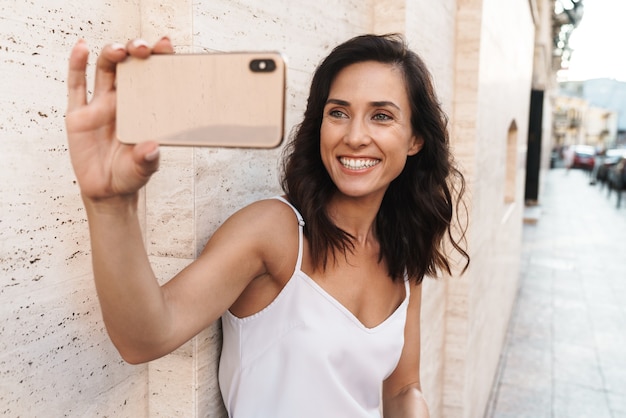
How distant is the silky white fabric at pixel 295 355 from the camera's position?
1.55m

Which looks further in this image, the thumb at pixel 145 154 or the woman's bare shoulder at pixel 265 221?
the woman's bare shoulder at pixel 265 221

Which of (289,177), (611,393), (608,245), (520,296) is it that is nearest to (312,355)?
(289,177)

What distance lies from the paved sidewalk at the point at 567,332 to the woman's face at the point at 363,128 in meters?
4.46

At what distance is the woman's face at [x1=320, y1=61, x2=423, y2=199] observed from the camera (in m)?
1.65

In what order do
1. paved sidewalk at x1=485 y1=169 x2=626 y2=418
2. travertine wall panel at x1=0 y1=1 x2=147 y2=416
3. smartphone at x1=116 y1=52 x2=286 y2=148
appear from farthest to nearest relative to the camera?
paved sidewalk at x1=485 y1=169 x2=626 y2=418 < travertine wall panel at x1=0 y1=1 x2=147 y2=416 < smartphone at x1=116 y1=52 x2=286 y2=148

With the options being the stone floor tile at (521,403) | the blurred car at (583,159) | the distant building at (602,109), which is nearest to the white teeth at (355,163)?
the stone floor tile at (521,403)

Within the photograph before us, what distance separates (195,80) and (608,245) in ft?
45.1

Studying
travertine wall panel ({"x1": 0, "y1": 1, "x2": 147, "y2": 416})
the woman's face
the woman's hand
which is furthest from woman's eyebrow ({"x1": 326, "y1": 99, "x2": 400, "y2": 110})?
the woman's hand

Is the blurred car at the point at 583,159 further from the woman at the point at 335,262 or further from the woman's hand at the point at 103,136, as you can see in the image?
the woman's hand at the point at 103,136

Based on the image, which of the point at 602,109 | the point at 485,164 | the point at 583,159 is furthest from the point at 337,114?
the point at 602,109

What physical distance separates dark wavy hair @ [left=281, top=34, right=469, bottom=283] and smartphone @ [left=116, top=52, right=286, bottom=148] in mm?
887

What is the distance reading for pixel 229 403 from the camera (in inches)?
65.1

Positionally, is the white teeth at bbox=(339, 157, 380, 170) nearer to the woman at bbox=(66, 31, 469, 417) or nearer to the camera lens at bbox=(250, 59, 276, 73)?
the woman at bbox=(66, 31, 469, 417)

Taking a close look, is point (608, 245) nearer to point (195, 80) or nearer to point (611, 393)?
point (611, 393)
